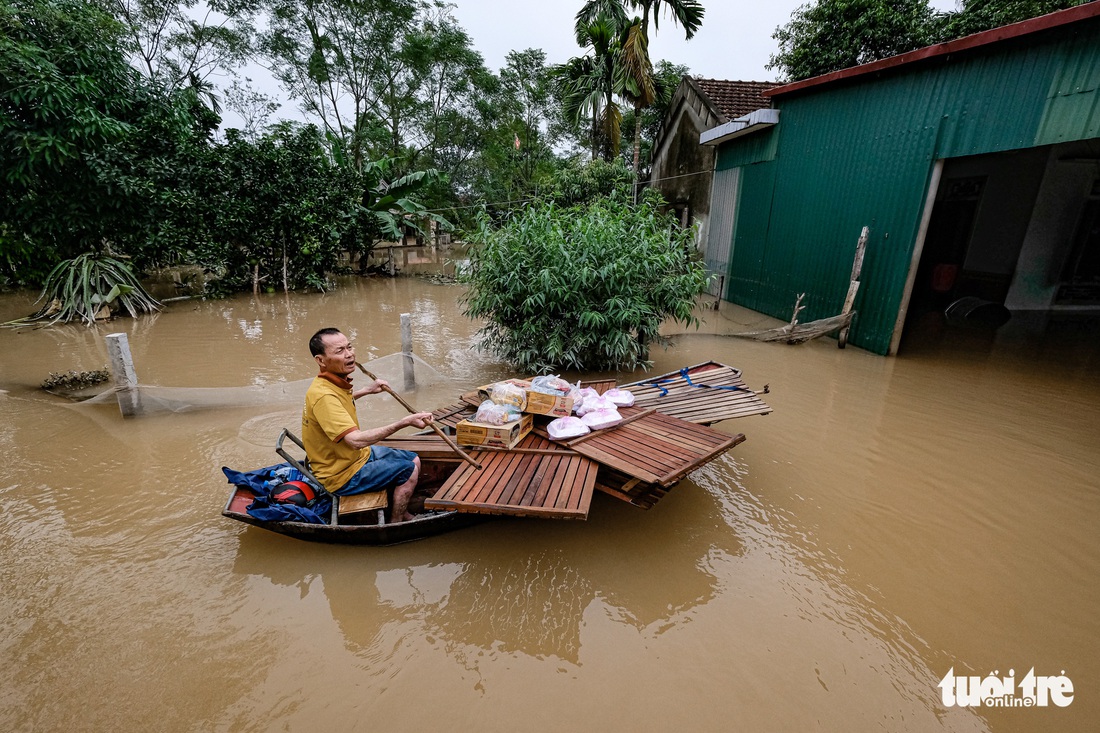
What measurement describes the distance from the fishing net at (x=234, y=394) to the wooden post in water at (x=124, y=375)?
0.02 meters

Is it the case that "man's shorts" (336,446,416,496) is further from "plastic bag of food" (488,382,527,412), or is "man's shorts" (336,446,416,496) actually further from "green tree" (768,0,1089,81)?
"green tree" (768,0,1089,81)

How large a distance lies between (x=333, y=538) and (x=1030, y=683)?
3905 millimetres

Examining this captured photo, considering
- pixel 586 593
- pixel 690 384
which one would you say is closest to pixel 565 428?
pixel 586 593

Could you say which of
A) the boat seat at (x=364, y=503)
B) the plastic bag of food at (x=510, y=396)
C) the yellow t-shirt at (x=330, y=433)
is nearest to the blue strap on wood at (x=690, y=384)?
the plastic bag of food at (x=510, y=396)

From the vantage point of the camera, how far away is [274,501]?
314 centimetres

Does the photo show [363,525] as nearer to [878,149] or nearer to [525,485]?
[525,485]

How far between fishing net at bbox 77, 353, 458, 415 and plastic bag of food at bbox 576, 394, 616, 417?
286 centimetres

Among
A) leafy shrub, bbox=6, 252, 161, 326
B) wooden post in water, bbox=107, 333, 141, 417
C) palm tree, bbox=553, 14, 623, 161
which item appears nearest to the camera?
wooden post in water, bbox=107, 333, 141, 417

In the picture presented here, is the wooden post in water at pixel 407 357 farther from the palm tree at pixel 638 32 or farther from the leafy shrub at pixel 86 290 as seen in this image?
the palm tree at pixel 638 32

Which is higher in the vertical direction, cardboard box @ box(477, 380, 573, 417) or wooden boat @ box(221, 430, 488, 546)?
cardboard box @ box(477, 380, 573, 417)

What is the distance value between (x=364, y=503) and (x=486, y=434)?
934 mm

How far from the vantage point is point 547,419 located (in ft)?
13.0

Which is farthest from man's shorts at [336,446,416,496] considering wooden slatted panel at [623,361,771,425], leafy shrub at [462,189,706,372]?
leafy shrub at [462,189,706,372]

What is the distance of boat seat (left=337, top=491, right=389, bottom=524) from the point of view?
3.12 m
